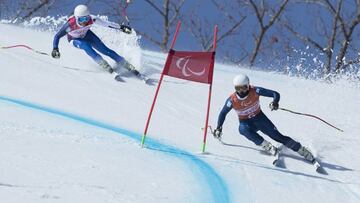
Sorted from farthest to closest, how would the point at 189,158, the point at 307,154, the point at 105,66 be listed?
the point at 105,66 → the point at 307,154 → the point at 189,158

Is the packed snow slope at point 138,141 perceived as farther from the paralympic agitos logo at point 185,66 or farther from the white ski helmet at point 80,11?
the white ski helmet at point 80,11

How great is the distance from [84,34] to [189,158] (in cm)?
448

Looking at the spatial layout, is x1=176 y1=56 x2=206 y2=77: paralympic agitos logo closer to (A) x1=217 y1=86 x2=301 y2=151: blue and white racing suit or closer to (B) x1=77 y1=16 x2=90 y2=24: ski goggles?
(A) x1=217 y1=86 x2=301 y2=151: blue and white racing suit

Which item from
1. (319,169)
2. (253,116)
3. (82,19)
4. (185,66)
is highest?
(82,19)

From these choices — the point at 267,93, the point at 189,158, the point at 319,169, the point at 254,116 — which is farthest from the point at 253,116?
the point at 189,158

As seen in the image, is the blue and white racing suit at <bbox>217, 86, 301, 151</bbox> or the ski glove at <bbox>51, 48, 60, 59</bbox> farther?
the ski glove at <bbox>51, 48, 60, 59</bbox>

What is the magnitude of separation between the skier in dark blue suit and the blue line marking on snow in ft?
3.14

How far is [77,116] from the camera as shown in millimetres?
8750

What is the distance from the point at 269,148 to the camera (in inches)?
321

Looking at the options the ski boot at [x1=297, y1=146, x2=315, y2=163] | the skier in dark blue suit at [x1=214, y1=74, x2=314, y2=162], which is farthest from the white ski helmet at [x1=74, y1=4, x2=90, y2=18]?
the ski boot at [x1=297, y1=146, x2=315, y2=163]

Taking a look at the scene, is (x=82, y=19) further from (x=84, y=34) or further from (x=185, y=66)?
(x=185, y=66)

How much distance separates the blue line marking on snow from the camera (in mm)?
6422

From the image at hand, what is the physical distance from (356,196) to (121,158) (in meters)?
2.60

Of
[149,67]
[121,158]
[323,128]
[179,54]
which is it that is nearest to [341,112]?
[323,128]
